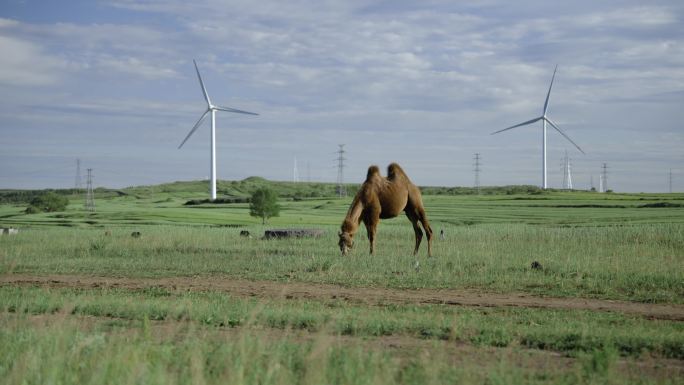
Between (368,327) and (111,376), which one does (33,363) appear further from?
(368,327)

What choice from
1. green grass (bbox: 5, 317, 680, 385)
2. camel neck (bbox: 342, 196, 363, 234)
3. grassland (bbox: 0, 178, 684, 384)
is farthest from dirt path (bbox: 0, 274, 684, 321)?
camel neck (bbox: 342, 196, 363, 234)

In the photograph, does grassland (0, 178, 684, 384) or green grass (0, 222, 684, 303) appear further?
green grass (0, 222, 684, 303)

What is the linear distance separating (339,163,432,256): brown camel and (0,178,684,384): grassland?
0.87 meters

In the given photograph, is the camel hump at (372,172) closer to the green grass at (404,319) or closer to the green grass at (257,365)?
the green grass at (404,319)

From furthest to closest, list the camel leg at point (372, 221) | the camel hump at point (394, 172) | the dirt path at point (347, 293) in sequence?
the camel hump at point (394, 172) < the camel leg at point (372, 221) < the dirt path at point (347, 293)

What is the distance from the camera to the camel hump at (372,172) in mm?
23078

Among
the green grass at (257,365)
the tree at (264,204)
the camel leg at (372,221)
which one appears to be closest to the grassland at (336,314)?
the green grass at (257,365)

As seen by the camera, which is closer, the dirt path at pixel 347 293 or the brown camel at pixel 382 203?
the dirt path at pixel 347 293

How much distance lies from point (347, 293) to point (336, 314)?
9.56ft

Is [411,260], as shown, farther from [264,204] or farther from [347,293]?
[264,204]

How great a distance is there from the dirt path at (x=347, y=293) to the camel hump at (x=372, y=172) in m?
7.58

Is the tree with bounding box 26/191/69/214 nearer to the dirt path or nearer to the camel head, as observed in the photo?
the camel head

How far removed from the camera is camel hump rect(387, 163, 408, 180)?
78.0ft

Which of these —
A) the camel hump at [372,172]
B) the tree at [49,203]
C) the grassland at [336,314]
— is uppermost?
the camel hump at [372,172]
